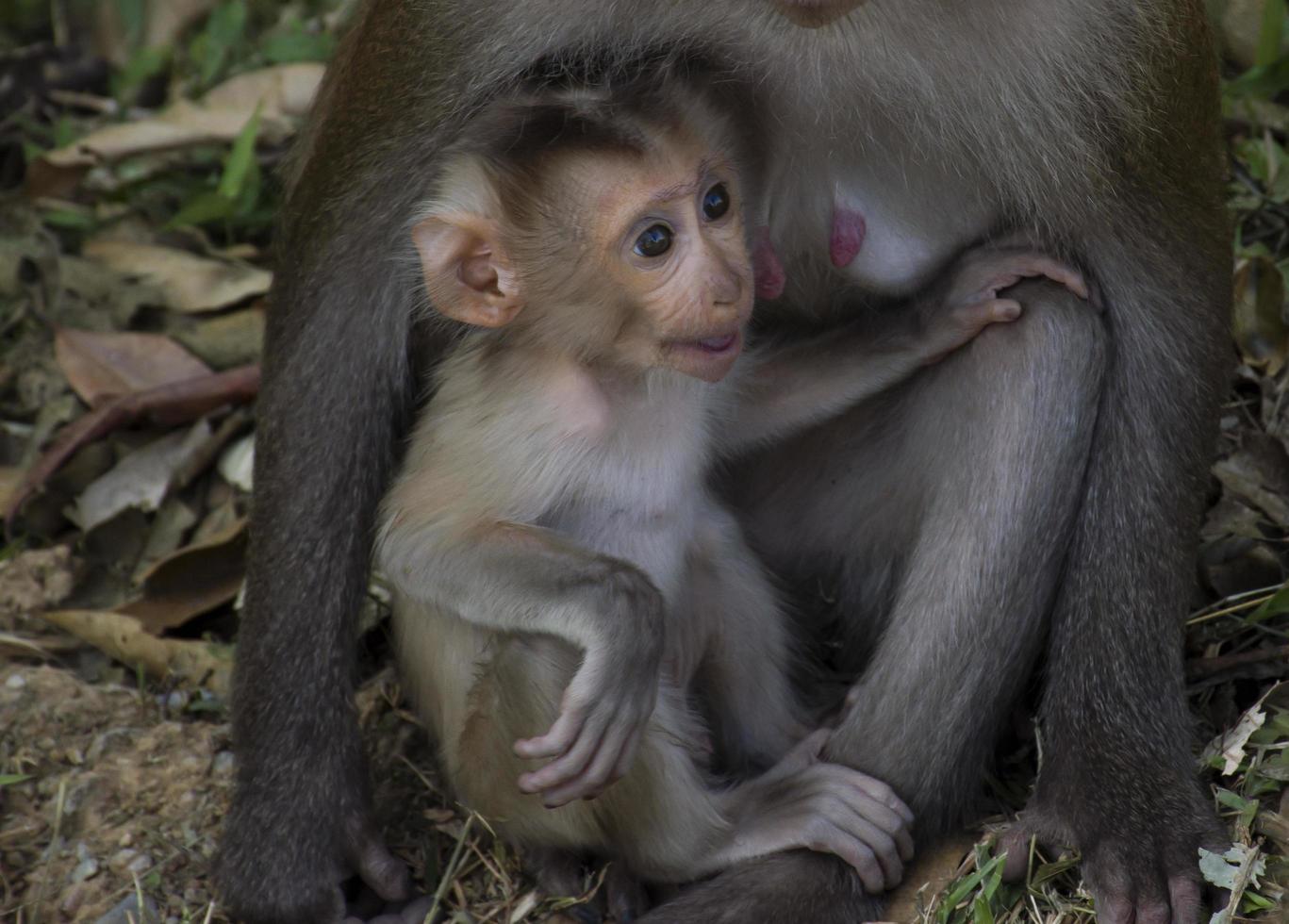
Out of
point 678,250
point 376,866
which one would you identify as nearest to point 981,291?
point 678,250

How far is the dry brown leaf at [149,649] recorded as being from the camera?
475 cm

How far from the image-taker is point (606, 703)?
11.6 feet

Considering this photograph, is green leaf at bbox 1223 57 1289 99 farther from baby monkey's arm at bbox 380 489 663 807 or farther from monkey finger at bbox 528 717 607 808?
monkey finger at bbox 528 717 607 808

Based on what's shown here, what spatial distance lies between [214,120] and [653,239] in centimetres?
309

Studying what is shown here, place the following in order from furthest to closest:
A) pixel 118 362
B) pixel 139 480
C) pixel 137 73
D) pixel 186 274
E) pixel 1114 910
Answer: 1. pixel 137 73
2. pixel 186 274
3. pixel 118 362
4. pixel 139 480
5. pixel 1114 910

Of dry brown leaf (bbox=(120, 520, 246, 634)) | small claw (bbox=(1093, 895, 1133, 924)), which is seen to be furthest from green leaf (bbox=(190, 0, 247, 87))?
small claw (bbox=(1093, 895, 1133, 924))

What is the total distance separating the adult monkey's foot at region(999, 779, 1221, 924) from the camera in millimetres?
3764

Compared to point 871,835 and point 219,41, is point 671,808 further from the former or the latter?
point 219,41

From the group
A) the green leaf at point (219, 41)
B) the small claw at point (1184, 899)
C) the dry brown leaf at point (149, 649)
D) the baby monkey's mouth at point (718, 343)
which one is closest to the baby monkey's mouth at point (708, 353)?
the baby monkey's mouth at point (718, 343)

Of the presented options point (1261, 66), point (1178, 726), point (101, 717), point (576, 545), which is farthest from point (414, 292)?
point (1261, 66)

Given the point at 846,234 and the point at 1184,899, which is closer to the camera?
the point at 1184,899

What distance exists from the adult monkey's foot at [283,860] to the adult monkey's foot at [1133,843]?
1416mm

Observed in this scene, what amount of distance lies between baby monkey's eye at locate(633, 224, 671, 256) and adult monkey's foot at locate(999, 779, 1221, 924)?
1413 millimetres

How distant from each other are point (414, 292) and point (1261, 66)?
117 inches
